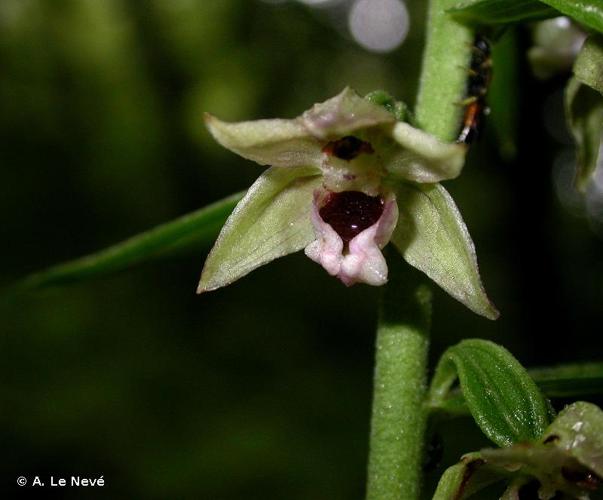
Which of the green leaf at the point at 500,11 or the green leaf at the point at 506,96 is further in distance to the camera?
the green leaf at the point at 506,96


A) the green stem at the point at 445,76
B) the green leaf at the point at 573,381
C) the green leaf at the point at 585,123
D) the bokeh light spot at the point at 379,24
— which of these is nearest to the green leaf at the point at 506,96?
the green leaf at the point at 585,123

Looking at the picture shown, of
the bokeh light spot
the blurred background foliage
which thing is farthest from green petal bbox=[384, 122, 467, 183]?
the bokeh light spot

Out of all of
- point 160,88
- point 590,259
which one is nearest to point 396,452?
point 160,88

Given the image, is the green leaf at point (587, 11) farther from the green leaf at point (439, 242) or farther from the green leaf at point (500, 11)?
the green leaf at point (439, 242)

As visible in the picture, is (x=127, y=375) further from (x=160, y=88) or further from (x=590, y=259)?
(x=590, y=259)

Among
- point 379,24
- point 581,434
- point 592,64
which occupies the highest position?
point 379,24

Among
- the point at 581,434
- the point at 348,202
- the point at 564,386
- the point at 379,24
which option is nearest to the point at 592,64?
the point at 348,202

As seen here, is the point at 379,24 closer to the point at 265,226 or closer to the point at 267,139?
the point at 265,226
